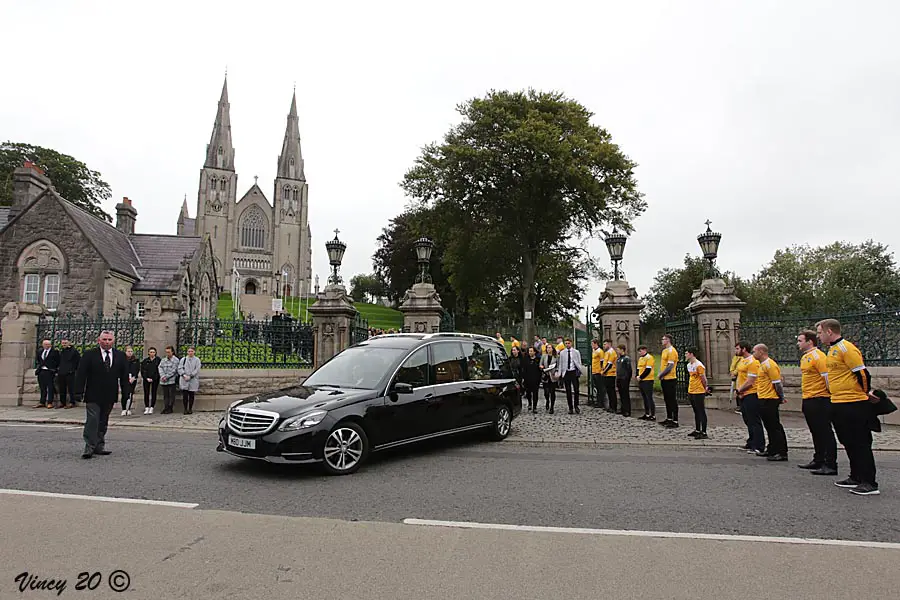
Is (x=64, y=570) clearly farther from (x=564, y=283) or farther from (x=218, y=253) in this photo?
(x=218, y=253)

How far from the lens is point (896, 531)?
470 centimetres

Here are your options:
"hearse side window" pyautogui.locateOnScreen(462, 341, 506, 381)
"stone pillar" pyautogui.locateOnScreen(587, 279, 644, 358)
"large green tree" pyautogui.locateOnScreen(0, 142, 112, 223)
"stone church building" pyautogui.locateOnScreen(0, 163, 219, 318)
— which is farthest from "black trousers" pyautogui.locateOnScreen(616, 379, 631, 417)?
"large green tree" pyautogui.locateOnScreen(0, 142, 112, 223)

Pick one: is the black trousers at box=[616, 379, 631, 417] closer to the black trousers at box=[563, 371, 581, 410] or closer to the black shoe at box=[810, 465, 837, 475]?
the black trousers at box=[563, 371, 581, 410]

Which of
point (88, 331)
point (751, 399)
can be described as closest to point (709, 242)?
point (751, 399)

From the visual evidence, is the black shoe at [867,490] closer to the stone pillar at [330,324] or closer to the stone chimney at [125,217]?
the stone pillar at [330,324]

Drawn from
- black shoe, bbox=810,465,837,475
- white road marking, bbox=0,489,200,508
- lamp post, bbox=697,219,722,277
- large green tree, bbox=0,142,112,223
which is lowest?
black shoe, bbox=810,465,837,475

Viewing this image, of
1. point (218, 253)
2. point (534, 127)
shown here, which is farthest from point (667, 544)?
point (218, 253)

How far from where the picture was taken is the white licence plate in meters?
6.48

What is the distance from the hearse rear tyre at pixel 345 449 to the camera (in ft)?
21.5

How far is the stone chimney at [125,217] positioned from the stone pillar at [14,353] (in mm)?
20667

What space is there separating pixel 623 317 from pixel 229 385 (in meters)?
10.4

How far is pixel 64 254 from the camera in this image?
87.1ft

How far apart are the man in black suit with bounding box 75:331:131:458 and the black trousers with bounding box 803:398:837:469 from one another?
358 inches

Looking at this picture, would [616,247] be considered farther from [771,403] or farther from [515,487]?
[515,487]
